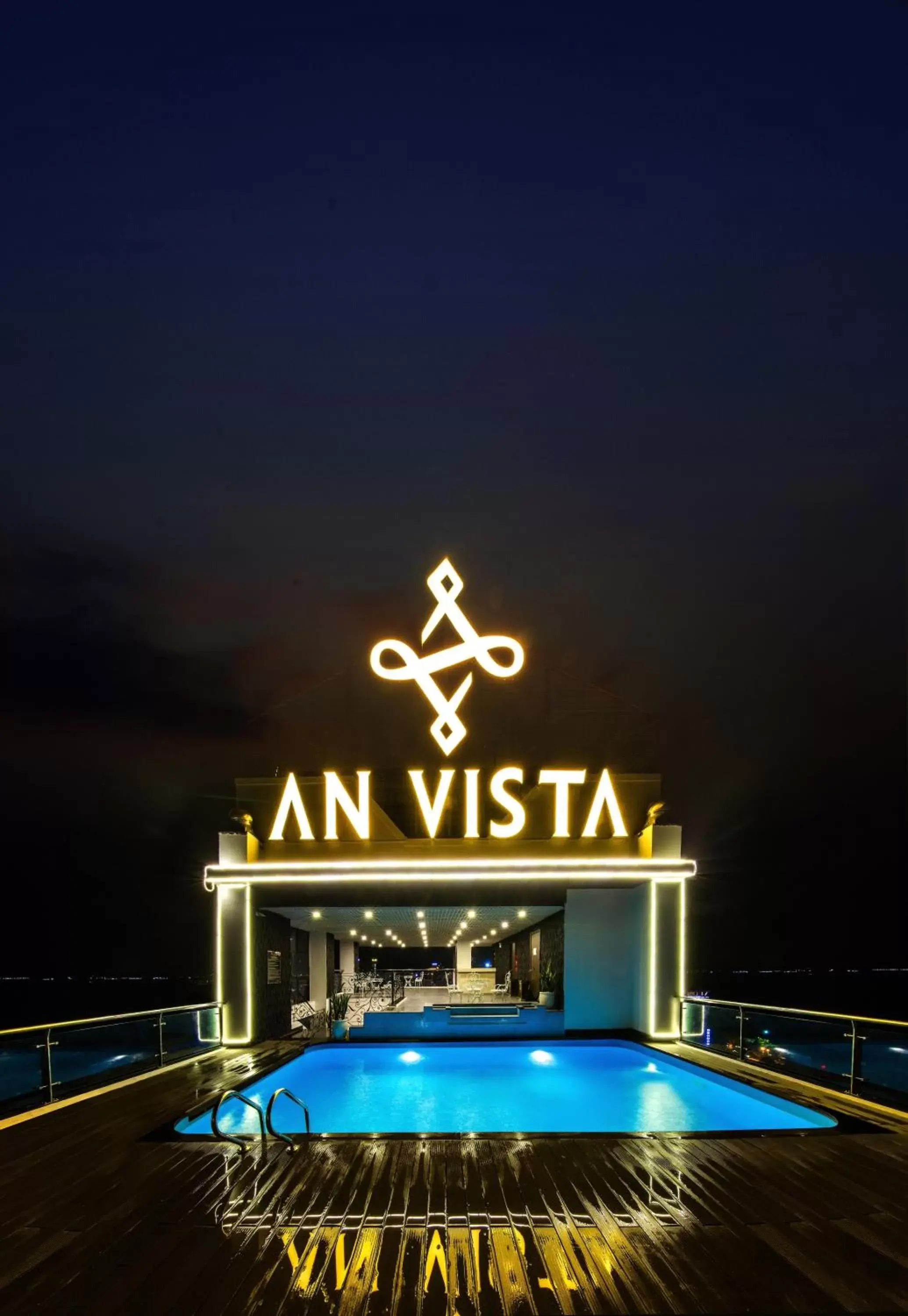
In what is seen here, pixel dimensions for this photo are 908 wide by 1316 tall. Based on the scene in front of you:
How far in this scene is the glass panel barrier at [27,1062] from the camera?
834 centimetres

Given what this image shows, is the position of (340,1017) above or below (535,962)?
below

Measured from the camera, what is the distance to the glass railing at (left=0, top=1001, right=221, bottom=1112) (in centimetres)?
846

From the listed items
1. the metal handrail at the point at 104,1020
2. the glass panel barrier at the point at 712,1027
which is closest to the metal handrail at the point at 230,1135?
the metal handrail at the point at 104,1020

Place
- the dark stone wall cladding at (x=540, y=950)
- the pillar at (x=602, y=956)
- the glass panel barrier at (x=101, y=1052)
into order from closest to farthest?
the glass panel barrier at (x=101, y=1052) < the pillar at (x=602, y=956) < the dark stone wall cladding at (x=540, y=950)

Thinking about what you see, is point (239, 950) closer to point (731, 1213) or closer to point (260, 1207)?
point (260, 1207)

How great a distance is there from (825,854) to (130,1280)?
65.5m

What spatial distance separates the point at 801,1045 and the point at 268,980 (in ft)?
30.0

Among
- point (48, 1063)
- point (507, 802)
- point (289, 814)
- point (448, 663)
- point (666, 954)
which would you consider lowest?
point (666, 954)

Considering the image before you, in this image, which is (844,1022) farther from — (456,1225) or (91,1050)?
(91,1050)

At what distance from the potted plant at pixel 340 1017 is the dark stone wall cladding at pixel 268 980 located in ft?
3.49

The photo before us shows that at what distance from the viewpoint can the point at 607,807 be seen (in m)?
14.2

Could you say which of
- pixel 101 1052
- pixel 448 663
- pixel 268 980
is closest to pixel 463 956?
pixel 268 980

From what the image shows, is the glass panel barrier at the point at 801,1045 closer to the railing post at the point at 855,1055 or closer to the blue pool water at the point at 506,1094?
the railing post at the point at 855,1055

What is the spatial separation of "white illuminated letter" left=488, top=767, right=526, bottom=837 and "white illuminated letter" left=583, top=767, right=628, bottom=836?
1.11 metres
